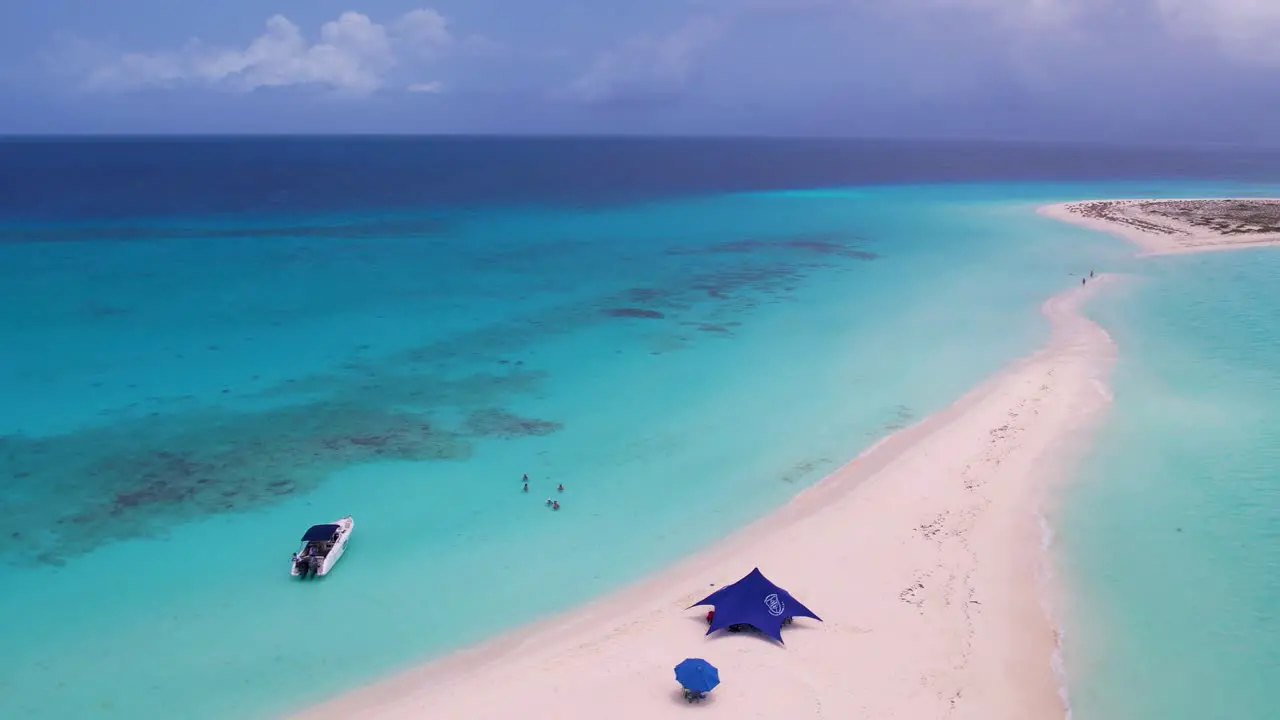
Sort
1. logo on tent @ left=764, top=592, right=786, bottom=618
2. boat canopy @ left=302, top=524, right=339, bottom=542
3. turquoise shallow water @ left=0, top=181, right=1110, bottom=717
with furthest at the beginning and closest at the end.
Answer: boat canopy @ left=302, top=524, right=339, bottom=542, turquoise shallow water @ left=0, top=181, right=1110, bottom=717, logo on tent @ left=764, top=592, right=786, bottom=618

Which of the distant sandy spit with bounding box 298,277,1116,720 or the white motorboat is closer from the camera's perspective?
the distant sandy spit with bounding box 298,277,1116,720

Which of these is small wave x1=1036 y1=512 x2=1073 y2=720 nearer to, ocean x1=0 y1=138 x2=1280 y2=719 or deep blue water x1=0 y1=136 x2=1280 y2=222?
ocean x1=0 y1=138 x2=1280 y2=719

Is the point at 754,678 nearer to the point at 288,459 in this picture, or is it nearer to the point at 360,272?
the point at 288,459

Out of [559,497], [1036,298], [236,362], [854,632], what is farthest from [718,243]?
[854,632]

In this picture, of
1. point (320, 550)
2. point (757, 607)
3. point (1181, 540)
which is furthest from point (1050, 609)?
point (320, 550)

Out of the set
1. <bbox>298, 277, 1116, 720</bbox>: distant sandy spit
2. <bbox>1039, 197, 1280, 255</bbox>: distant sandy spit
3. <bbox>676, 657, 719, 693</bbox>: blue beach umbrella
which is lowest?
<bbox>298, 277, 1116, 720</bbox>: distant sandy spit

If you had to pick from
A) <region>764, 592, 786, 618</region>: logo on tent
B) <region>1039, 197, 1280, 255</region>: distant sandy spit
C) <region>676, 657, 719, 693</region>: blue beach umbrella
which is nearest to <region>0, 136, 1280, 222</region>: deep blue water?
<region>1039, 197, 1280, 255</region>: distant sandy spit
